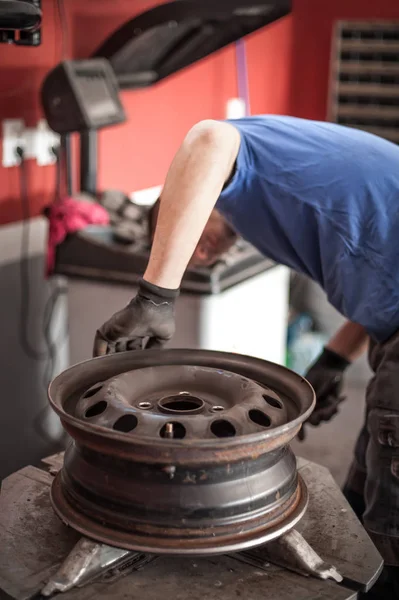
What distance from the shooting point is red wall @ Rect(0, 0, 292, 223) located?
2.68 m

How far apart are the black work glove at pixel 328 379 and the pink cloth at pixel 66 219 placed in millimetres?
990

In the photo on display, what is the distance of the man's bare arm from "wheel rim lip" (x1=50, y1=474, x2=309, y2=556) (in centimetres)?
42

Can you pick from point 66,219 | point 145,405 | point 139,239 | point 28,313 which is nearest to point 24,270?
point 28,313

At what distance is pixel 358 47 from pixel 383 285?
3376 millimetres

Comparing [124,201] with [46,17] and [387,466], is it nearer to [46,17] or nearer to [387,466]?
[46,17]

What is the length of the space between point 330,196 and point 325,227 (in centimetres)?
6

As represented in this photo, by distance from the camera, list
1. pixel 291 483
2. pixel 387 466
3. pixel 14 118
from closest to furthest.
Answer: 1. pixel 291 483
2. pixel 387 466
3. pixel 14 118

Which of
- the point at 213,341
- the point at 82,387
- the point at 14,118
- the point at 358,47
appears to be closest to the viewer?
the point at 82,387

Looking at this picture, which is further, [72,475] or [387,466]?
[387,466]

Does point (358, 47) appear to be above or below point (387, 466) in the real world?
above

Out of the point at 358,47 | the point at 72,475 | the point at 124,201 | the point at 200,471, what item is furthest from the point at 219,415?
the point at 358,47

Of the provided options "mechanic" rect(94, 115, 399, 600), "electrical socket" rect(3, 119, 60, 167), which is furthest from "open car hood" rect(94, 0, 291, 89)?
"mechanic" rect(94, 115, 399, 600)

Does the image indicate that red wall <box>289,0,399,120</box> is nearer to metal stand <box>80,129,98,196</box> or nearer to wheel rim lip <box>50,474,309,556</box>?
metal stand <box>80,129,98,196</box>

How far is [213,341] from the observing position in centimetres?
248
